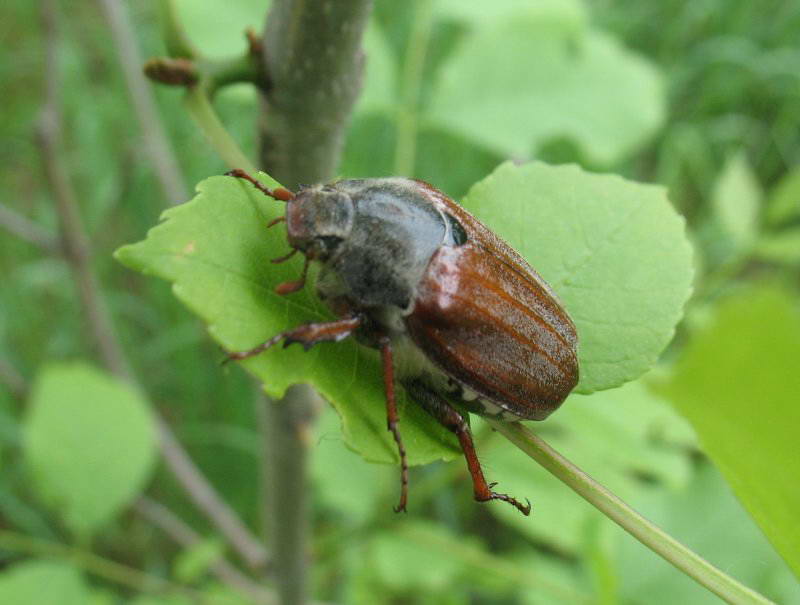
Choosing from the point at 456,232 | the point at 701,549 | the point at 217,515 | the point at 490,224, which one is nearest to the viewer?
the point at 490,224

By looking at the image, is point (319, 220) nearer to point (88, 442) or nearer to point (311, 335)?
point (311, 335)

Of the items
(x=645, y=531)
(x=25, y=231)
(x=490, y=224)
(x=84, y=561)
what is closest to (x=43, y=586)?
(x=84, y=561)

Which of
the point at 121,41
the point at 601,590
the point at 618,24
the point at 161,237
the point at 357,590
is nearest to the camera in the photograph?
the point at 161,237

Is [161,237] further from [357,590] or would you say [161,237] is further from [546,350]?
[357,590]

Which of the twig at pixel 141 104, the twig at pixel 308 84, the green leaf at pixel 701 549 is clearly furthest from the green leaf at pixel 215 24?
the green leaf at pixel 701 549

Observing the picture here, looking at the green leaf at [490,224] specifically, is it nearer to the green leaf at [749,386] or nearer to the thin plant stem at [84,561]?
the green leaf at [749,386]

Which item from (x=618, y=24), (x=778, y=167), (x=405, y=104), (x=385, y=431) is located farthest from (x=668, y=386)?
(x=778, y=167)

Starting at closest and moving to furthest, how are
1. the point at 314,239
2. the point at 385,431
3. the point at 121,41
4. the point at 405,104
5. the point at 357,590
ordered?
the point at 385,431, the point at 314,239, the point at 405,104, the point at 121,41, the point at 357,590
